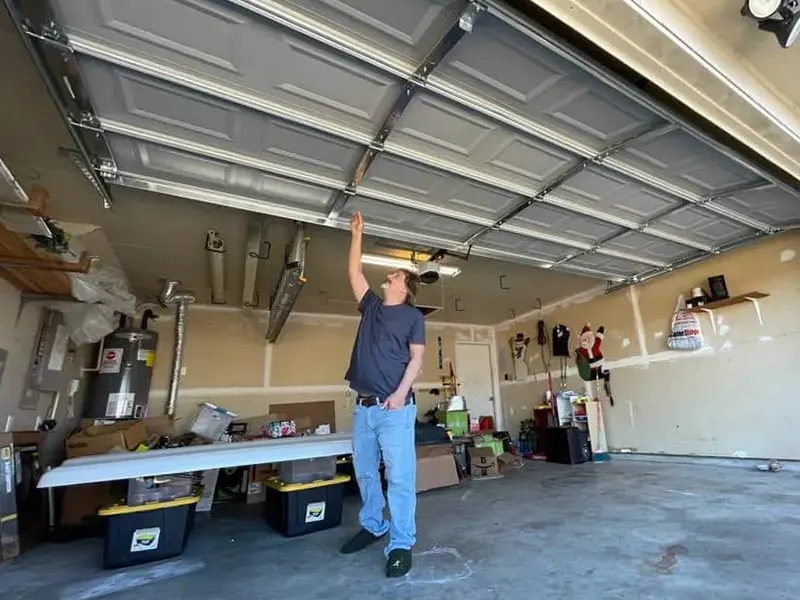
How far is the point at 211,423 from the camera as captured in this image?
4.84m

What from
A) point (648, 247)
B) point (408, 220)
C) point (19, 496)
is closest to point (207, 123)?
point (408, 220)

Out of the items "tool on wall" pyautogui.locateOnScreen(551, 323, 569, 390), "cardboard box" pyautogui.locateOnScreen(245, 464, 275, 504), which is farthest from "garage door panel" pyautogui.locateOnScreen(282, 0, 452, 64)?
"tool on wall" pyautogui.locateOnScreen(551, 323, 569, 390)

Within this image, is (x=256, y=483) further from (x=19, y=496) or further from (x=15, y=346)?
(x=15, y=346)

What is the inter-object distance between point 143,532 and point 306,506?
3.08 ft

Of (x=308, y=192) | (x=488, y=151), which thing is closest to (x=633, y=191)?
(x=488, y=151)

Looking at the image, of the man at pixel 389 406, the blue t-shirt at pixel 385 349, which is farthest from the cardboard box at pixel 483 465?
the blue t-shirt at pixel 385 349

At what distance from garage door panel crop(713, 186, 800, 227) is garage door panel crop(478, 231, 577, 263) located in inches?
54.9

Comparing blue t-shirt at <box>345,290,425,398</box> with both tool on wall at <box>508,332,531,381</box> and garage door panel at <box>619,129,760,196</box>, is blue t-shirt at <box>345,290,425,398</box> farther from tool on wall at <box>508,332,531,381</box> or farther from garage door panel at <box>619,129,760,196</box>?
tool on wall at <box>508,332,531,381</box>

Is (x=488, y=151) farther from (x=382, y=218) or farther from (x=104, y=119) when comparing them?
(x=104, y=119)

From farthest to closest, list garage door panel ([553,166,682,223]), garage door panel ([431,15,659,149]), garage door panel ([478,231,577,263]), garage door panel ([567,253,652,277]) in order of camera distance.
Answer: garage door panel ([567,253,652,277]), garage door panel ([478,231,577,263]), garage door panel ([553,166,682,223]), garage door panel ([431,15,659,149])

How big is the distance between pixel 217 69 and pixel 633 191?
10.0 feet

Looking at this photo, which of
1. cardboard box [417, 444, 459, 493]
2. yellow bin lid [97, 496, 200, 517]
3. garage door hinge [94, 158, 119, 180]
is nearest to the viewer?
yellow bin lid [97, 496, 200, 517]

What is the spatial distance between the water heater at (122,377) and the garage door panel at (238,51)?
3.65 m

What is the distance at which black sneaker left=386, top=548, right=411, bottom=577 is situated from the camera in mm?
1867
